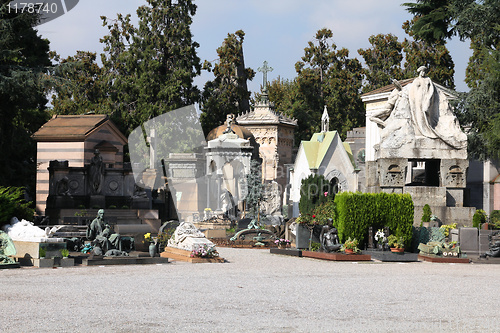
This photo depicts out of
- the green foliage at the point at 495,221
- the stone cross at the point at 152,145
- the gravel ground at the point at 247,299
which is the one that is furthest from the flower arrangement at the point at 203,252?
the stone cross at the point at 152,145

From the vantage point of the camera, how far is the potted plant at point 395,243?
76.0 ft

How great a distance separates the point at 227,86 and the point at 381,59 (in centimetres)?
1649

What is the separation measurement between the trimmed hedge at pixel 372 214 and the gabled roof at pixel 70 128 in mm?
23479

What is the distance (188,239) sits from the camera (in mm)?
21984

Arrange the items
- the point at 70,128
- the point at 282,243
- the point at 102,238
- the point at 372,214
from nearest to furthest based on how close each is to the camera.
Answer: the point at 102,238 < the point at 372,214 < the point at 282,243 < the point at 70,128

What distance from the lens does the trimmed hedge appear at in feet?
77.3

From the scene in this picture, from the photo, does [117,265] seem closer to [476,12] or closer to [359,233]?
[359,233]

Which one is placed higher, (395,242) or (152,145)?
(152,145)

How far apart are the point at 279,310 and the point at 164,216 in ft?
106

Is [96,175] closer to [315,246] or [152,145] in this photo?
[315,246]

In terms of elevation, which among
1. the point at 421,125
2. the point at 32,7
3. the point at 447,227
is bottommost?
the point at 447,227

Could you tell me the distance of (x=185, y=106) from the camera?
55.2 meters

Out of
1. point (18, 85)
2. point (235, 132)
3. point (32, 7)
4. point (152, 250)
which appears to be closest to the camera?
point (152, 250)

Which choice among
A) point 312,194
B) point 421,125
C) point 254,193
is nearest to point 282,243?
point 421,125
